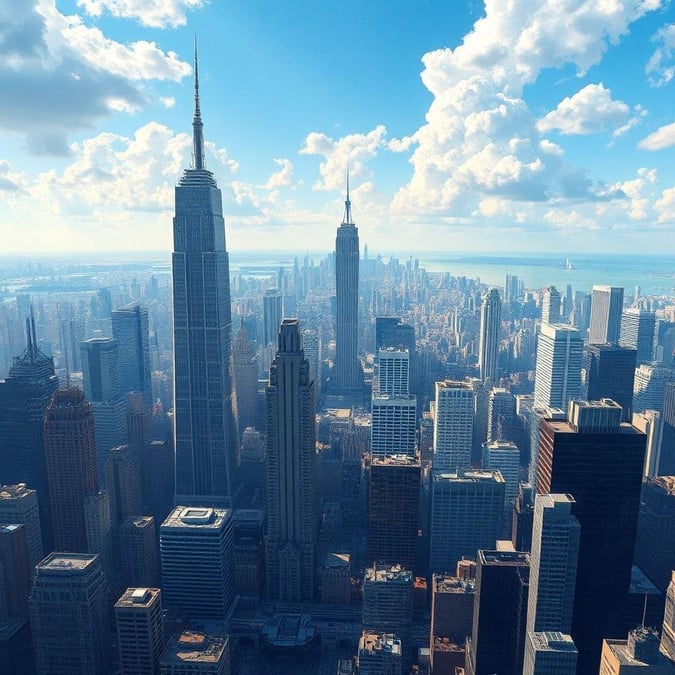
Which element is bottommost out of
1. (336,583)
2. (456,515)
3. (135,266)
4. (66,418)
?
(336,583)

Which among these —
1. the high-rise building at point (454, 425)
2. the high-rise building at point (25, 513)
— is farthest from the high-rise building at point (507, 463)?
the high-rise building at point (25, 513)

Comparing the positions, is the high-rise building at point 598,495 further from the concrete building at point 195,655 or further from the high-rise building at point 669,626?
the concrete building at point 195,655

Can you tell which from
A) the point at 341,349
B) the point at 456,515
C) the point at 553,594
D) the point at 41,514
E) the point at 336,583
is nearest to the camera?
the point at 553,594

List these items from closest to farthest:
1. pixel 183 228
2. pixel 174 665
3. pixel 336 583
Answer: pixel 174 665 → pixel 336 583 → pixel 183 228

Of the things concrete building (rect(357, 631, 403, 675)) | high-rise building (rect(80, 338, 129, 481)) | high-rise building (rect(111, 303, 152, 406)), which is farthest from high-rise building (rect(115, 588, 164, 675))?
high-rise building (rect(111, 303, 152, 406))

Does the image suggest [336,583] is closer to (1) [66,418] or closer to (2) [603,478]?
(2) [603,478]

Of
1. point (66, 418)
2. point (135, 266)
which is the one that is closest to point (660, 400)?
point (66, 418)

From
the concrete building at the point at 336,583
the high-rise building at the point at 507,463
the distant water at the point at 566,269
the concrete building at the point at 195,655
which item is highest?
the distant water at the point at 566,269
